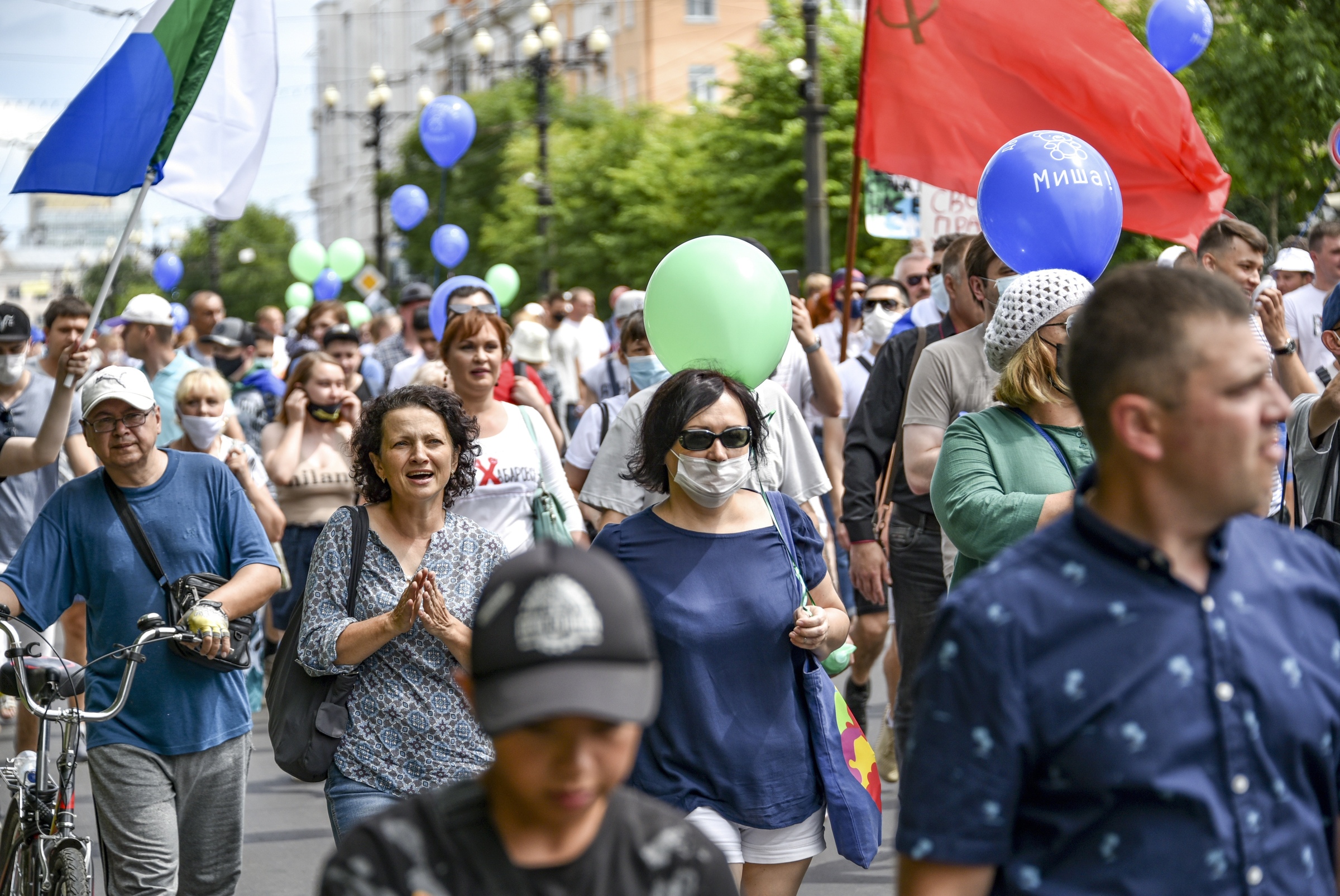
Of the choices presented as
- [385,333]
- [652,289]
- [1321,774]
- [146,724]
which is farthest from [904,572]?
[385,333]

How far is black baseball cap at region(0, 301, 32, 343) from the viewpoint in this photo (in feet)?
25.2

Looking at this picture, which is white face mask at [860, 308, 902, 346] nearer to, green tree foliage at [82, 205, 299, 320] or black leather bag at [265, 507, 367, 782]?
black leather bag at [265, 507, 367, 782]

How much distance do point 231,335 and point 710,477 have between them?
10.4 metres

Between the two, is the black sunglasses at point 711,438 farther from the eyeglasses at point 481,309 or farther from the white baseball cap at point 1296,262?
the white baseball cap at point 1296,262

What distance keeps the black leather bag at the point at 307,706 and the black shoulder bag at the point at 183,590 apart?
1.72 feet

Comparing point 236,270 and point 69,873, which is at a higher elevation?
point 69,873

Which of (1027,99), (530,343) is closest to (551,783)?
(1027,99)

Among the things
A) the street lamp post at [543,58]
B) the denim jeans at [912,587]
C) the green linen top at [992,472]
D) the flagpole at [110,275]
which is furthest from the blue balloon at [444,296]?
the street lamp post at [543,58]

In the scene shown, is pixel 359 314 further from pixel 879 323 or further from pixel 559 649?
pixel 559 649

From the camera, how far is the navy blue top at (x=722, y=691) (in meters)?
4.00

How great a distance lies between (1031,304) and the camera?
4070 millimetres

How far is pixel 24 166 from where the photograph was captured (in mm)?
7047

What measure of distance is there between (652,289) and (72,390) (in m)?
2.50

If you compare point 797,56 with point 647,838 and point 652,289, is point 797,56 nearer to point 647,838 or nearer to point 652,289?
point 652,289
